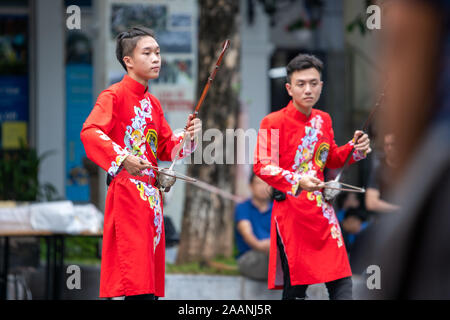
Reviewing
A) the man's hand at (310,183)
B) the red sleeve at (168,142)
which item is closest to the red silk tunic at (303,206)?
the man's hand at (310,183)

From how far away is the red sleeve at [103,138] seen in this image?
293 centimetres

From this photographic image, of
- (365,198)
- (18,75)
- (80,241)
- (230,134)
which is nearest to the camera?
(365,198)

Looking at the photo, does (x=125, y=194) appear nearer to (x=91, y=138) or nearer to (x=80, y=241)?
(x=91, y=138)

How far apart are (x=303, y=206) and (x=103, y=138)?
112 centimetres

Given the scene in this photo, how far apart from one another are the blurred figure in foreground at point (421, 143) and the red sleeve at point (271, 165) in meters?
2.62

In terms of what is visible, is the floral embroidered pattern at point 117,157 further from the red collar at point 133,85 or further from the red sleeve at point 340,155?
the red sleeve at point 340,155

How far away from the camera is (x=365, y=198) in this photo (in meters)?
4.70

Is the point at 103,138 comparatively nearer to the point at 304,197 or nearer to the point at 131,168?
the point at 131,168

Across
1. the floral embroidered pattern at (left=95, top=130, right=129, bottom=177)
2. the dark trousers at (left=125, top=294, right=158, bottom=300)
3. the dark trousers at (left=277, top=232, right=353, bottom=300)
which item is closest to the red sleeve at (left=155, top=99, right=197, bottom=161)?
the floral embroidered pattern at (left=95, top=130, right=129, bottom=177)

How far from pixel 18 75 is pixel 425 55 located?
8.94 metres

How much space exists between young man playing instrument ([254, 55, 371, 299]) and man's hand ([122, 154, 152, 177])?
742 mm

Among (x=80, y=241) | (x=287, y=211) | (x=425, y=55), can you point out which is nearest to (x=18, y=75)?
(x=80, y=241)

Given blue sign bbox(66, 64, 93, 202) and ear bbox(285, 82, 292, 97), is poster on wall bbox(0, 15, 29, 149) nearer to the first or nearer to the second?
blue sign bbox(66, 64, 93, 202)
